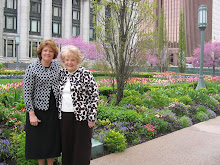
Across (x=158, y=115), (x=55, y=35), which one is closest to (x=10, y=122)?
(x=158, y=115)

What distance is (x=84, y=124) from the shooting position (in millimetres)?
3082

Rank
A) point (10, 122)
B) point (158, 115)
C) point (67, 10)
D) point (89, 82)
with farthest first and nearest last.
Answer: point (67, 10) < point (158, 115) < point (10, 122) < point (89, 82)

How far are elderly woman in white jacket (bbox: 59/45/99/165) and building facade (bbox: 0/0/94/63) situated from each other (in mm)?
34370

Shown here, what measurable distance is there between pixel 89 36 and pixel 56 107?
43.0m

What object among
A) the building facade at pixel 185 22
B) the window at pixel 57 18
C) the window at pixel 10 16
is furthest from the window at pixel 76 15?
the building facade at pixel 185 22

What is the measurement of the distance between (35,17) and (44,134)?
129ft

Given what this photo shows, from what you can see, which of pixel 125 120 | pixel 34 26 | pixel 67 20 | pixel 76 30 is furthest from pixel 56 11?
pixel 125 120

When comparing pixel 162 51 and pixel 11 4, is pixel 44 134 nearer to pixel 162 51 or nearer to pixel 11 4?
pixel 162 51

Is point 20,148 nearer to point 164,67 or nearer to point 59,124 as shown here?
point 59,124

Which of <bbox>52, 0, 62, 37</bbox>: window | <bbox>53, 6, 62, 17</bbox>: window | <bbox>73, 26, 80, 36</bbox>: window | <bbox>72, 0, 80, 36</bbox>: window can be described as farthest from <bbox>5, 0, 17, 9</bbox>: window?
<bbox>73, 26, 80, 36</bbox>: window

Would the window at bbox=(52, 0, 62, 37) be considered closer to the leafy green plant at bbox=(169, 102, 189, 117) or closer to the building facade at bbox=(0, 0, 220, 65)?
the building facade at bbox=(0, 0, 220, 65)

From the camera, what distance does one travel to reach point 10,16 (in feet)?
123

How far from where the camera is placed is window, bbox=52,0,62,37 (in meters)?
41.1

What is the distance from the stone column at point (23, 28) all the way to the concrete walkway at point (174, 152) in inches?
1362
